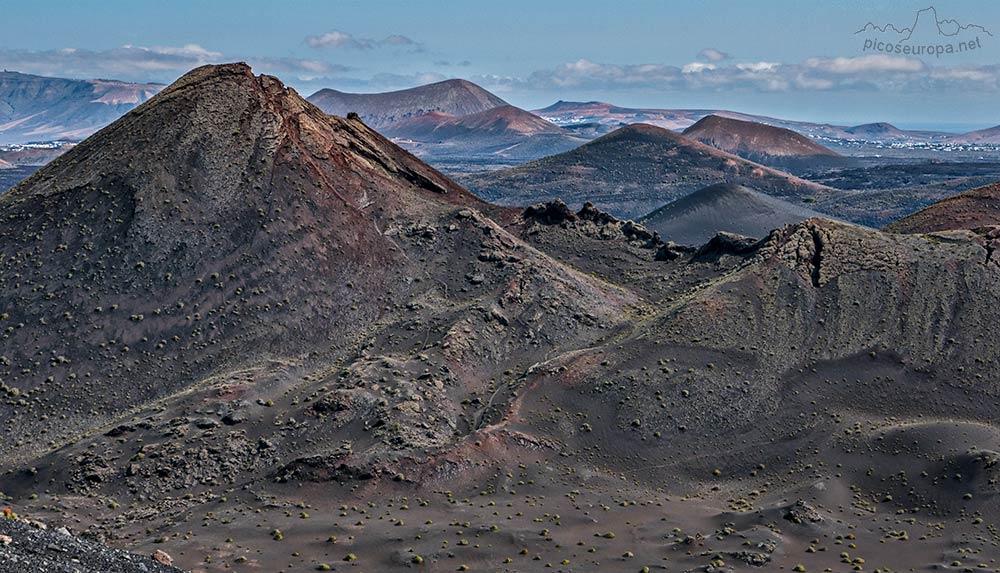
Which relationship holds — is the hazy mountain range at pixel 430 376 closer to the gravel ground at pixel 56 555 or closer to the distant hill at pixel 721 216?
the gravel ground at pixel 56 555

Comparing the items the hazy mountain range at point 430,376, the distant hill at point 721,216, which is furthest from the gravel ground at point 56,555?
the distant hill at point 721,216

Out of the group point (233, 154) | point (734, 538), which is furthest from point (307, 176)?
point (734, 538)

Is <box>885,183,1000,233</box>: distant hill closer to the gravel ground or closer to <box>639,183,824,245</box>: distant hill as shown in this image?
<box>639,183,824,245</box>: distant hill

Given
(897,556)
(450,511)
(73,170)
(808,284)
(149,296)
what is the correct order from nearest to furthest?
(897,556) → (450,511) → (149,296) → (808,284) → (73,170)

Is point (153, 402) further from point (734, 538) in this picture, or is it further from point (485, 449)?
point (734, 538)

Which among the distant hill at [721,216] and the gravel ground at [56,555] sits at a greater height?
the distant hill at [721,216]

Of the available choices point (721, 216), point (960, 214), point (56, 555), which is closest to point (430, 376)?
point (56, 555)

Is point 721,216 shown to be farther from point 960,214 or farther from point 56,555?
point 56,555
